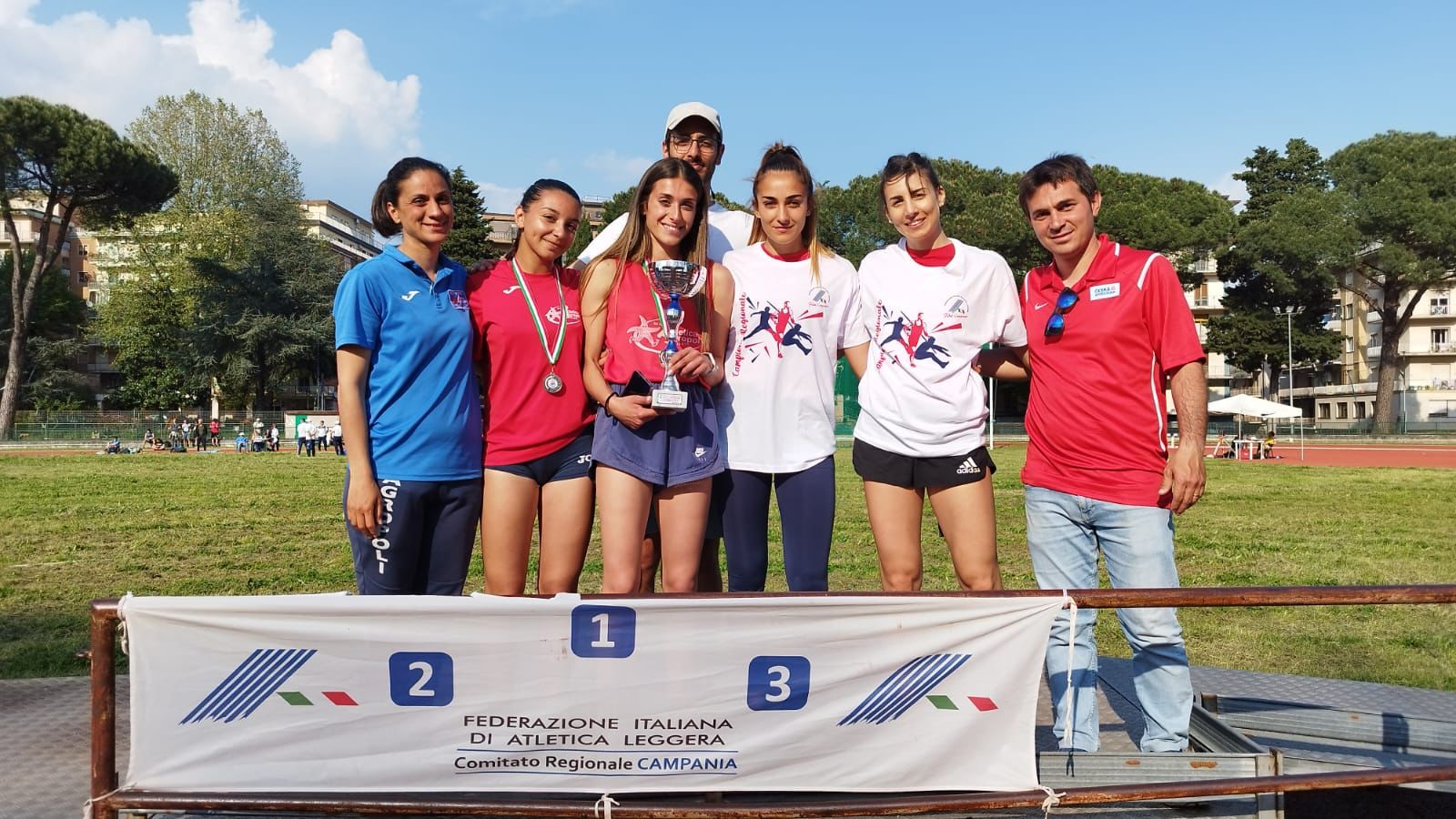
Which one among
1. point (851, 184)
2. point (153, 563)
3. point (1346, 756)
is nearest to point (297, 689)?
point (1346, 756)

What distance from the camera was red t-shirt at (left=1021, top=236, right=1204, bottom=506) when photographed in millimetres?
3521

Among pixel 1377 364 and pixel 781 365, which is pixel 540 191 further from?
pixel 1377 364

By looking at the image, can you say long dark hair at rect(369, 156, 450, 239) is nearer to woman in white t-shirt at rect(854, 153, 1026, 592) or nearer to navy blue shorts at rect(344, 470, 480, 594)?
navy blue shorts at rect(344, 470, 480, 594)

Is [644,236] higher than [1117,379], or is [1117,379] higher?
[644,236]

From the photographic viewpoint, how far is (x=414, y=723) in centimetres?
279

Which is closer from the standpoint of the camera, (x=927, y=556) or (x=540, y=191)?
(x=540, y=191)

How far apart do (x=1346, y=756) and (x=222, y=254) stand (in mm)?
60153

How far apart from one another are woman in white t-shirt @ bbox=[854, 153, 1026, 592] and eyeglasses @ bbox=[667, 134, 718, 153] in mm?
831

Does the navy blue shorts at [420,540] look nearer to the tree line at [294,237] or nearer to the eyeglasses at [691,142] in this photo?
the eyeglasses at [691,142]

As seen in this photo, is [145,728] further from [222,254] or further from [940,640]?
[222,254]

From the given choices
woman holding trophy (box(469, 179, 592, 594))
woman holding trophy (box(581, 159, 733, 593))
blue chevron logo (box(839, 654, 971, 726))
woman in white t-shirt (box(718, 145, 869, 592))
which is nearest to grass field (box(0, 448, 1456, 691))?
woman holding trophy (box(469, 179, 592, 594))

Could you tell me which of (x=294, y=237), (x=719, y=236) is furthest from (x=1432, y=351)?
(x=719, y=236)

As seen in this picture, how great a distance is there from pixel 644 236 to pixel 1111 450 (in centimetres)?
187

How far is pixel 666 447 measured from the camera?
11.3 ft
